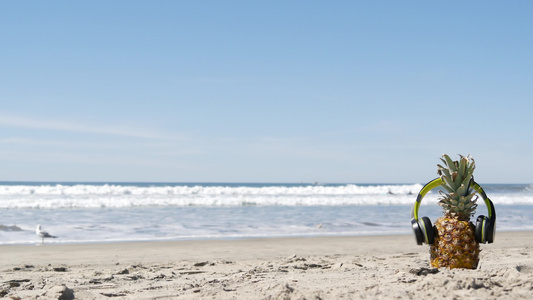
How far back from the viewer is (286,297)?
4066 mm

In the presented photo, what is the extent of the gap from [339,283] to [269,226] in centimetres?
1082

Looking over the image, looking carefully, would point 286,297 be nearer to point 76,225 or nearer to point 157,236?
point 157,236

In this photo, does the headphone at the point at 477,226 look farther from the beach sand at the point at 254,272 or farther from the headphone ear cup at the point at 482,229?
the beach sand at the point at 254,272

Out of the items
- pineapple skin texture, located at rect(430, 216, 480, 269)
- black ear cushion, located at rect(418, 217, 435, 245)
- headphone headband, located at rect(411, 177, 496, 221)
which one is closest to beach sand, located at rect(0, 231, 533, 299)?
pineapple skin texture, located at rect(430, 216, 480, 269)

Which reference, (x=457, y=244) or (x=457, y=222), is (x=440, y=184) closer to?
(x=457, y=222)

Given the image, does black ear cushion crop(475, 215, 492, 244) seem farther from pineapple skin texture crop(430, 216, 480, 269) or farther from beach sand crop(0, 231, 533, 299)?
beach sand crop(0, 231, 533, 299)

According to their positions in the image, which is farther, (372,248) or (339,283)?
(372,248)

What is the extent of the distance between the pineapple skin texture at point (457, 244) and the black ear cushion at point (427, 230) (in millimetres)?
77

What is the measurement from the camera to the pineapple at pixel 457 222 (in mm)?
4871

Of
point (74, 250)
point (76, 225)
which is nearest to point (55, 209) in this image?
point (76, 225)

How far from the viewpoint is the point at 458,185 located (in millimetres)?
4918

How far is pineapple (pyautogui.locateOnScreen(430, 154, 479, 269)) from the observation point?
192 inches

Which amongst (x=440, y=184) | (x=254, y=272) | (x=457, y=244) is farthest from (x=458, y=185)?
(x=254, y=272)

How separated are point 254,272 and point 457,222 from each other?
260 cm
